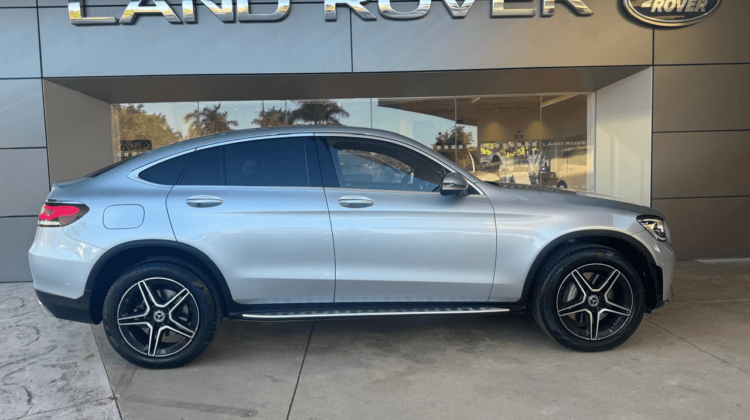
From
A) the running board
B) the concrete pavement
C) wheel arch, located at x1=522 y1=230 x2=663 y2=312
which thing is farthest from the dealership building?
the running board

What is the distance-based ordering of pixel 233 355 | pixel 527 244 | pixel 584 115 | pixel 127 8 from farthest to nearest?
pixel 584 115 < pixel 127 8 < pixel 233 355 < pixel 527 244

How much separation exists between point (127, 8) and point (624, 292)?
6.50 meters

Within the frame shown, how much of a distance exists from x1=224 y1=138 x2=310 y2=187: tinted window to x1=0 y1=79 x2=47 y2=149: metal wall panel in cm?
426

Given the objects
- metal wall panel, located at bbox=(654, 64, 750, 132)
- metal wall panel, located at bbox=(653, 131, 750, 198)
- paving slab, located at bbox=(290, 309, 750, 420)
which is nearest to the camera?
paving slab, located at bbox=(290, 309, 750, 420)

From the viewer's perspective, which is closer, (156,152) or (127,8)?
(156,152)

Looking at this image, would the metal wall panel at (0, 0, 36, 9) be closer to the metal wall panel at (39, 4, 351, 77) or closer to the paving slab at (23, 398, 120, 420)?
the metal wall panel at (39, 4, 351, 77)

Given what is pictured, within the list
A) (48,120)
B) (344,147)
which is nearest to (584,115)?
(344,147)

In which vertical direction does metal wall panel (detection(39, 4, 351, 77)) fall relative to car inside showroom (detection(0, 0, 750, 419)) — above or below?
above

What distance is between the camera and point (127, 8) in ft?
21.8

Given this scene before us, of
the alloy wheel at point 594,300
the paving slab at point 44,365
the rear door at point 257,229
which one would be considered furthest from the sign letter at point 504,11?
the paving slab at point 44,365

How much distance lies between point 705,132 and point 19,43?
30.0 ft

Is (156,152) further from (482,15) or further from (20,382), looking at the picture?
(482,15)

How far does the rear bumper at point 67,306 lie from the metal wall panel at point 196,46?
3.86m

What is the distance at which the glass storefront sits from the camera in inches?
358
